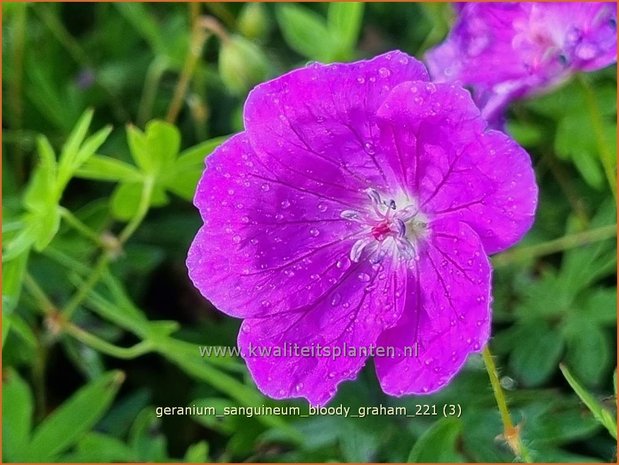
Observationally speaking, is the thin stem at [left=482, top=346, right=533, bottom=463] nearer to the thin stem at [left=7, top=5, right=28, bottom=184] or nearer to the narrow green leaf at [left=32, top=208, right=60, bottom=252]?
the narrow green leaf at [left=32, top=208, right=60, bottom=252]

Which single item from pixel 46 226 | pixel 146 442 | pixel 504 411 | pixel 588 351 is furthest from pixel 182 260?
pixel 504 411

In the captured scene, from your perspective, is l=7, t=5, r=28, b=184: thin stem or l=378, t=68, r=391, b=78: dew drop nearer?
l=378, t=68, r=391, b=78: dew drop

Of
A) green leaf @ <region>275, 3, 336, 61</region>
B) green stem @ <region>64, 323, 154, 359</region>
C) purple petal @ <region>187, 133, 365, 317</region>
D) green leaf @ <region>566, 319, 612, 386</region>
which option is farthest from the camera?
green leaf @ <region>275, 3, 336, 61</region>

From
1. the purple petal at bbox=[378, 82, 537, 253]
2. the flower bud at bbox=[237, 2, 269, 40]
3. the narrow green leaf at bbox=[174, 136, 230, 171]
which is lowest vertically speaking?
the narrow green leaf at bbox=[174, 136, 230, 171]

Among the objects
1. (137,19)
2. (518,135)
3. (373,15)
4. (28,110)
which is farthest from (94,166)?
(373,15)

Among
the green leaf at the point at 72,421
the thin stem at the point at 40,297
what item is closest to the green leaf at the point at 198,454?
the green leaf at the point at 72,421

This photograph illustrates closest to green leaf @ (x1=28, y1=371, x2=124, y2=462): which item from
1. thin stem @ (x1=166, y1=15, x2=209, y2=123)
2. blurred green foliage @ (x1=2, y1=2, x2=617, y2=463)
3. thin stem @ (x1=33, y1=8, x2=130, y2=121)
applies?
blurred green foliage @ (x1=2, y1=2, x2=617, y2=463)

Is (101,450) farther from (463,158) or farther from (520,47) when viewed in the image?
(520,47)

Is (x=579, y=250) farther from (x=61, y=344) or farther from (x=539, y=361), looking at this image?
(x=61, y=344)
